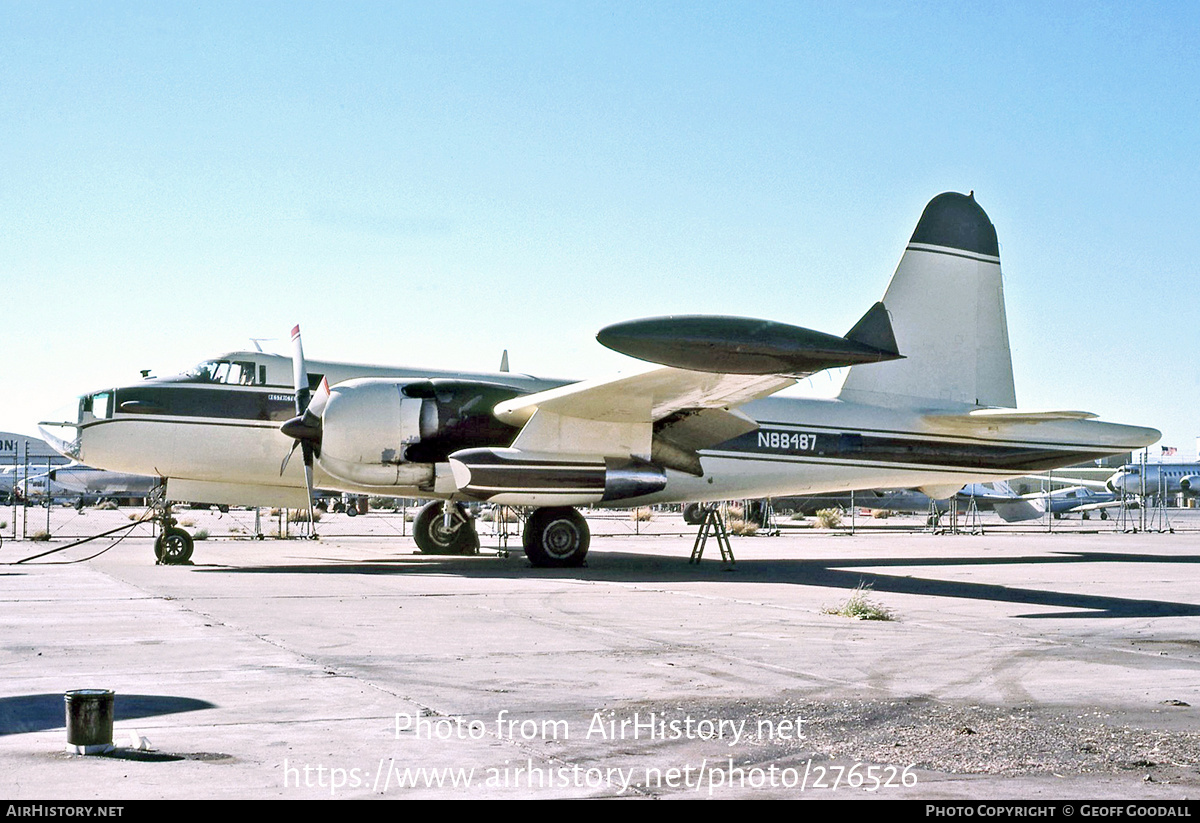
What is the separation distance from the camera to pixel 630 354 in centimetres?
1291

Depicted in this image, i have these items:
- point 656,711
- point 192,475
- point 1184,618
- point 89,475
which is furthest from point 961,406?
point 89,475

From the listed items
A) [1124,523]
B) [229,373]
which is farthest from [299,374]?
[1124,523]

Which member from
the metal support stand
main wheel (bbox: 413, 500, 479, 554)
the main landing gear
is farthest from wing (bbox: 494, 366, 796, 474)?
the metal support stand

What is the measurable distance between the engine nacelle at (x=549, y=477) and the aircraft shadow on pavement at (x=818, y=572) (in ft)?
4.32

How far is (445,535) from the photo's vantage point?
25.3 m

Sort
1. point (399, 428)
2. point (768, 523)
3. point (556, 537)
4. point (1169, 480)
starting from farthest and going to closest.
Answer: point (1169, 480), point (768, 523), point (556, 537), point (399, 428)

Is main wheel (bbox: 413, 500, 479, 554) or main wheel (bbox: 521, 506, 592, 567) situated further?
main wheel (bbox: 413, 500, 479, 554)

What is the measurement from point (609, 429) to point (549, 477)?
1.50m

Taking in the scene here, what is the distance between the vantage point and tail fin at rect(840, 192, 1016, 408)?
2462 cm

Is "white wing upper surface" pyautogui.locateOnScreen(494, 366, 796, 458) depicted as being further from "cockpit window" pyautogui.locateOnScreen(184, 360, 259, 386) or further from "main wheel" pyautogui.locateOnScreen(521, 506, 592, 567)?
"cockpit window" pyautogui.locateOnScreen(184, 360, 259, 386)

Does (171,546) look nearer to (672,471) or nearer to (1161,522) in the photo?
(672,471)

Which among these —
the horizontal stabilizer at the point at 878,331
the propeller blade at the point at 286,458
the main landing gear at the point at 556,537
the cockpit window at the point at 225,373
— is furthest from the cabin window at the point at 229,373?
→ the horizontal stabilizer at the point at 878,331

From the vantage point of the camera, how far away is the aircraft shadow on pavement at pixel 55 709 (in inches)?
266

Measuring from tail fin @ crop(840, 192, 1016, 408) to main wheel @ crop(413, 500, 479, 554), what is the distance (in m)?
8.64
